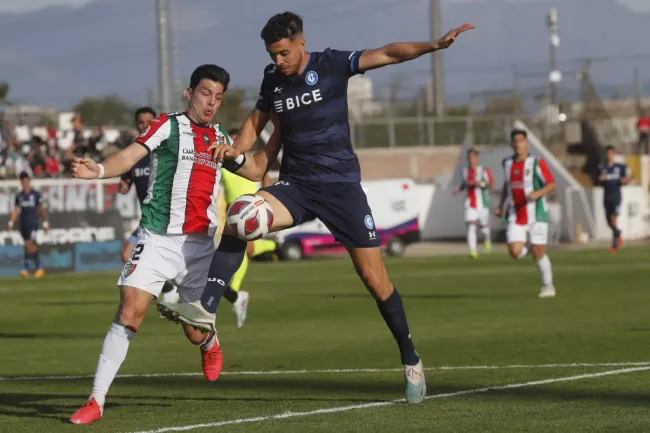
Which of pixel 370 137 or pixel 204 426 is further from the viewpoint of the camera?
pixel 370 137

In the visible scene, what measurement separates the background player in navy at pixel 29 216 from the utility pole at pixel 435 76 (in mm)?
23085

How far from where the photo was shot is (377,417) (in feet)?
28.1

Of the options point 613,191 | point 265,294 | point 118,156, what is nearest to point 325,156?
point 118,156

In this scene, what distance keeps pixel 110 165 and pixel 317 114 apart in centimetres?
141

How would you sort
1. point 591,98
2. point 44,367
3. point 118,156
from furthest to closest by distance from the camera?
point 591,98, point 44,367, point 118,156

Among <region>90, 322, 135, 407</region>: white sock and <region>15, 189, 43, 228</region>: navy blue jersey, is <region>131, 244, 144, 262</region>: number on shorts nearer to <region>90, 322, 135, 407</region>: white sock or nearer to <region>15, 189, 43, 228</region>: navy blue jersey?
<region>90, 322, 135, 407</region>: white sock

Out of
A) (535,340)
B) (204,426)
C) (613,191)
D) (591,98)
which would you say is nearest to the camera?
(204,426)

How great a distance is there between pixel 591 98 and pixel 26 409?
4309 cm

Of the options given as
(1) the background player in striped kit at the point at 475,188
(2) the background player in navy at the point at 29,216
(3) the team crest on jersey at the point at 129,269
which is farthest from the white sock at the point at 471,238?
(3) the team crest on jersey at the point at 129,269

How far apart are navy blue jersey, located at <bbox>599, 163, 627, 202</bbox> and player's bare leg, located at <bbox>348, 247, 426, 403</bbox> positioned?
2833cm

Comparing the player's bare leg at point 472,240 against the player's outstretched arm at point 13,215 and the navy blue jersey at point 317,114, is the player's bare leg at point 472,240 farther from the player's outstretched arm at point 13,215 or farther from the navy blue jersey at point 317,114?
the navy blue jersey at point 317,114

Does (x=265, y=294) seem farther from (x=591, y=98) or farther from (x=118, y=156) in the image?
(x=591, y=98)

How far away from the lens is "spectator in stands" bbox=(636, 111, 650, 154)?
4969cm

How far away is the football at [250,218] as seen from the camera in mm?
9117
